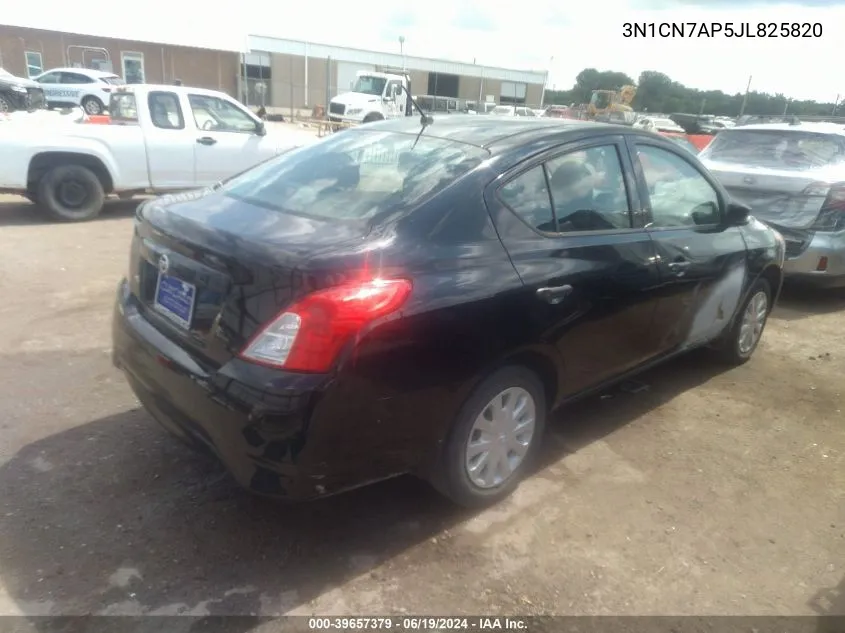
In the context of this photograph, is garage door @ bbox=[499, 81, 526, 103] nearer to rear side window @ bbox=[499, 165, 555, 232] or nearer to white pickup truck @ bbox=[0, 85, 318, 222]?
white pickup truck @ bbox=[0, 85, 318, 222]

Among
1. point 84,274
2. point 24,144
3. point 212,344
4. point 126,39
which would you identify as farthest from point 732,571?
point 126,39

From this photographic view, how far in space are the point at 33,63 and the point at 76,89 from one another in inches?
448

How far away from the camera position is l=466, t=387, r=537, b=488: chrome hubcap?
286cm

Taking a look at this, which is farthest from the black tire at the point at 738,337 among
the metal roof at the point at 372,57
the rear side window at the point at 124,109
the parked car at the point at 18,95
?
the metal roof at the point at 372,57

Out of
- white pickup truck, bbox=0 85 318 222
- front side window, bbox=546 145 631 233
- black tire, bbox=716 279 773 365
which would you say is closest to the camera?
front side window, bbox=546 145 631 233

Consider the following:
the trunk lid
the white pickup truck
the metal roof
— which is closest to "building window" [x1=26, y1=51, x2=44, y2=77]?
the metal roof

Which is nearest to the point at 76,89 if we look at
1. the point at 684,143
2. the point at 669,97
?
the point at 684,143

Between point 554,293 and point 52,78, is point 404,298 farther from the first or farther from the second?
point 52,78

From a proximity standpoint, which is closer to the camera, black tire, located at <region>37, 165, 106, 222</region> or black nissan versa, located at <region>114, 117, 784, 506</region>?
black nissan versa, located at <region>114, 117, 784, 506</region>

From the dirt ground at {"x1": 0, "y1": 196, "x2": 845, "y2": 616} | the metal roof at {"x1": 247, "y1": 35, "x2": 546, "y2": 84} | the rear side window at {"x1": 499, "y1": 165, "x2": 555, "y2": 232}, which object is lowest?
the dirt ground at {"x1": 0, "y1": 196, "x2": 845, "y2": 616}

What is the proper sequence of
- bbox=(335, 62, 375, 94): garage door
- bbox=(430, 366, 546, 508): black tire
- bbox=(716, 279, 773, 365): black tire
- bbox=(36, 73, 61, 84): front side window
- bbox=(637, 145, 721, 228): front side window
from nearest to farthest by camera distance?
bbox=(430, 366, 546, 508): black tire → bbox=(637, 145, 721, 228): front side window → bbox=(716, 279, 773, 365): black tire → bbox=(36, 73, 61, 84): front side window → bbox=(335, 62, 375, 94): garage door

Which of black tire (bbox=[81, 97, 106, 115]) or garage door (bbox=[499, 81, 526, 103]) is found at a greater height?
garage door (bbox=[499, 81, 526, 103])

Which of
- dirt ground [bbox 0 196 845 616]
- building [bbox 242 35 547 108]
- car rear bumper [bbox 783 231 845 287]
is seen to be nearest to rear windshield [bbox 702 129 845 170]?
car rear bumper [bbox 783 231 845 287]

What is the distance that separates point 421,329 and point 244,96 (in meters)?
37.4
